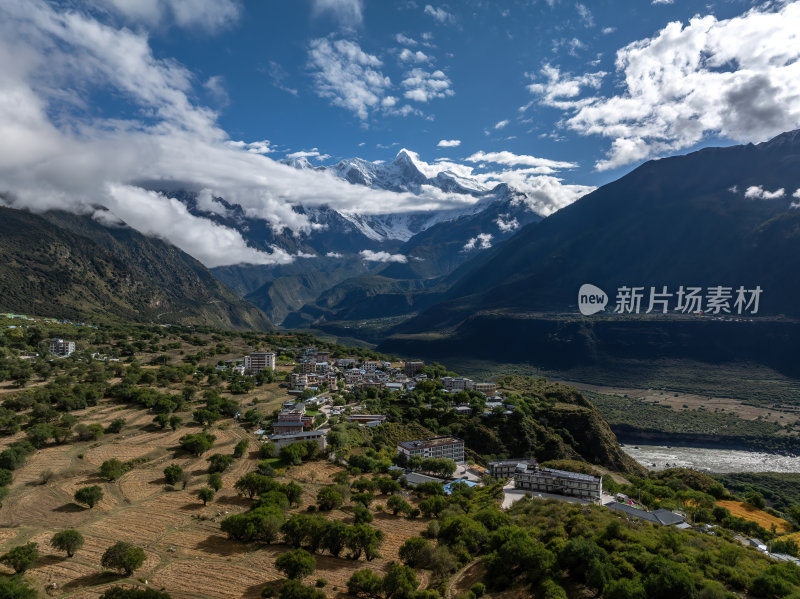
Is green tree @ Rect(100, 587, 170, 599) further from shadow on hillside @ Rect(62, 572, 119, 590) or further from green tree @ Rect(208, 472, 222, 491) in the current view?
green tree @ Rect(208, 472, 222, 491)

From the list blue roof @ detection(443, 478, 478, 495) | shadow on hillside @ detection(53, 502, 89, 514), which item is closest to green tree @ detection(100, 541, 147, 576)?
shadow on hillside @ detection(53, 502, 89, 514)

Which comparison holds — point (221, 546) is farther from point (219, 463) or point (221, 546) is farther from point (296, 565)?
point (219, 463)

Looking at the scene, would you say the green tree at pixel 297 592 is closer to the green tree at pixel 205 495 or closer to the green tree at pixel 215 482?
the green tree at pixel 205 495

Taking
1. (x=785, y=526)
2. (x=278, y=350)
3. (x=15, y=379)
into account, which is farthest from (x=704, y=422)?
(x=15, y=379)

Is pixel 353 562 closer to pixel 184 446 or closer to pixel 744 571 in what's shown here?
pixel 744 571

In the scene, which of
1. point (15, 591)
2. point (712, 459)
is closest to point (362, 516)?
point (15, 591)

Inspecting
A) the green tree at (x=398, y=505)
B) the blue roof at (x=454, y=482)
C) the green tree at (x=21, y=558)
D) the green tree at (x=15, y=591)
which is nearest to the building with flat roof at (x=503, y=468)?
the blue roof at (x=454, y=482)

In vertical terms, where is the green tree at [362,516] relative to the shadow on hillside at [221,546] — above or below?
above
